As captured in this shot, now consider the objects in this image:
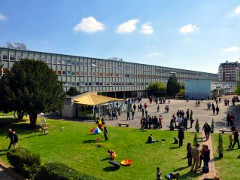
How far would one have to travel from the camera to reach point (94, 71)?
2835 inches

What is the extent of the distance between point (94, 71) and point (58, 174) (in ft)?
207

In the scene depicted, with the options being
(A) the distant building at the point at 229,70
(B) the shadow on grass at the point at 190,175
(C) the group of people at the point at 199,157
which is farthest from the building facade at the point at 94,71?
(A) the distant building at the point at 229,70

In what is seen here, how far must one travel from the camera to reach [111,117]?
34.7 meters

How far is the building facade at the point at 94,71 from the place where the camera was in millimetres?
56056

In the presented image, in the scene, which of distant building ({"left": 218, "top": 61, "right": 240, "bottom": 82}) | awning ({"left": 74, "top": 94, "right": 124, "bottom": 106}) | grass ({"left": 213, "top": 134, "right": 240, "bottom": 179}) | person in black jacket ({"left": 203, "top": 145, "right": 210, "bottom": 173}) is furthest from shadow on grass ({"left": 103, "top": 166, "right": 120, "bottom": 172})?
distant building ({"left": 218, "top": 61, "right": 240, "bottom": 82})

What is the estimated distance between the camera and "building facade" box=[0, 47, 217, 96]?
5606 centimetres

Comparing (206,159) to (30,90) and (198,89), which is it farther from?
(198,89)

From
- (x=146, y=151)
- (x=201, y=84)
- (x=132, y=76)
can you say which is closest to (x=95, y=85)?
(x=132, y=76)

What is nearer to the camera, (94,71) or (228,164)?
(228,164)

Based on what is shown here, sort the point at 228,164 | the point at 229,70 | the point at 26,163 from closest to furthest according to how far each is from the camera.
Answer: the point at 26,163, the point at 228,164, the point at 229,70

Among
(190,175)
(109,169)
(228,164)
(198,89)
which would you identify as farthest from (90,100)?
(198,89)

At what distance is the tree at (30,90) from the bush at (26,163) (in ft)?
37.2

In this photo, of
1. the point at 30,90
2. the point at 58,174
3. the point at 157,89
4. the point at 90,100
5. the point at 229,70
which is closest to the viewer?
the point at 58,174

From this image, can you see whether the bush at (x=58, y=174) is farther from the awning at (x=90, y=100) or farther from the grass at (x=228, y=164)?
the awning at (x=90, y=100)
